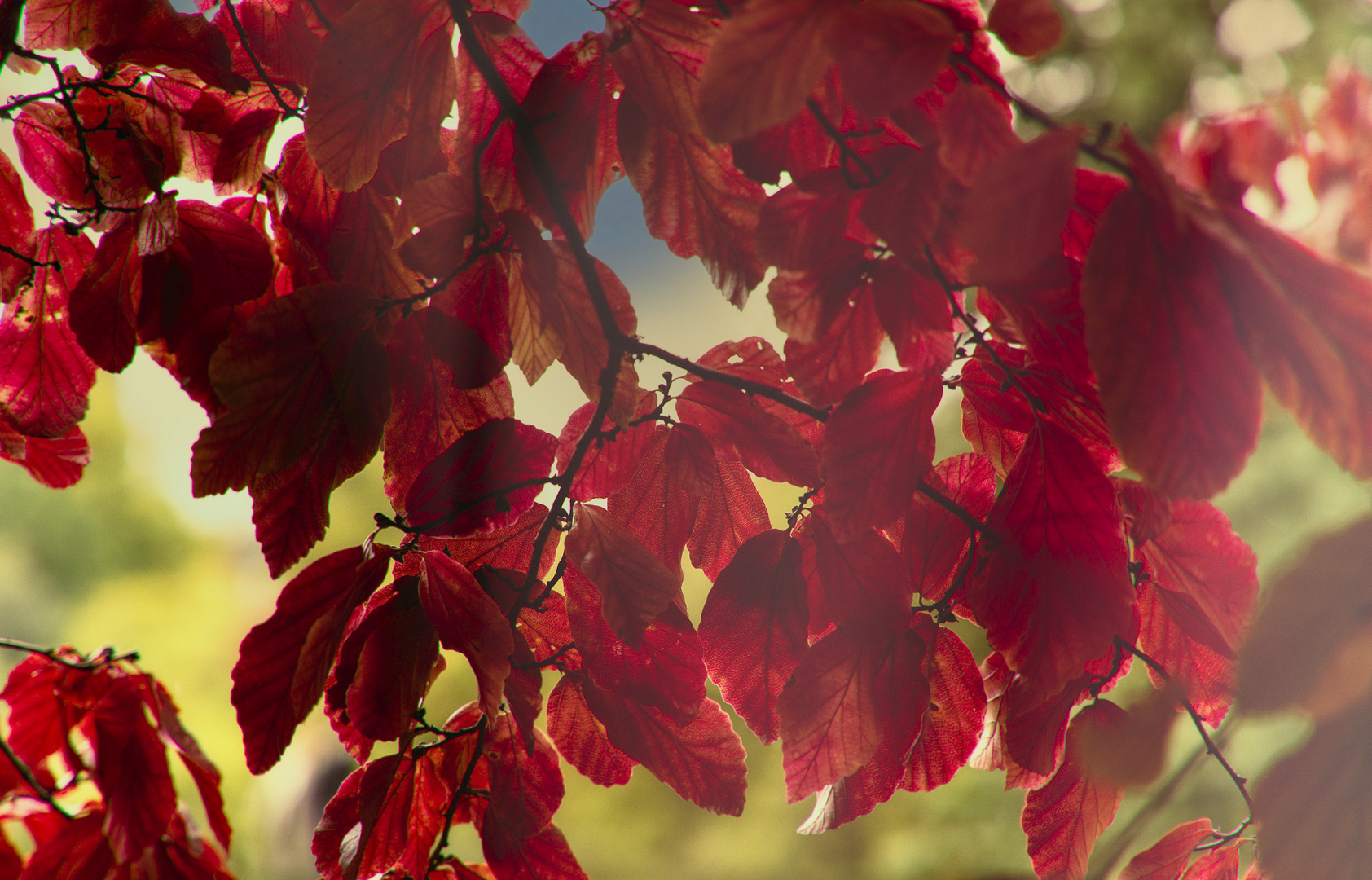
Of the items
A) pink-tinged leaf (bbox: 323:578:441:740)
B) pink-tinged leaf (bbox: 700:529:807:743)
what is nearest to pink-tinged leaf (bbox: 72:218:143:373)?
pink-tinged leaf (bbox: 323:578:441:740)

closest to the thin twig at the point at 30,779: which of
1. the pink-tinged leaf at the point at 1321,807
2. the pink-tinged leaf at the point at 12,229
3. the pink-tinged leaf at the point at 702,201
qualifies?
the pink-tinged leaf at the point at 12,229

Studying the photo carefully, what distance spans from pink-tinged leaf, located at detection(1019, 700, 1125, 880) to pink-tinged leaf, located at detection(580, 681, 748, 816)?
0.11m

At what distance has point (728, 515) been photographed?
334mm

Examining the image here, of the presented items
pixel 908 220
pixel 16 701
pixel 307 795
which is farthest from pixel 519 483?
pixel 307 795

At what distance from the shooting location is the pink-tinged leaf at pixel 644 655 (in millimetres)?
306

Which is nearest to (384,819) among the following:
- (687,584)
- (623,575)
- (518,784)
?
(518,784)

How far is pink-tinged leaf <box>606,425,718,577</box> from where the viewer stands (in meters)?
0.33

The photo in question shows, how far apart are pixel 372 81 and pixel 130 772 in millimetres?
405

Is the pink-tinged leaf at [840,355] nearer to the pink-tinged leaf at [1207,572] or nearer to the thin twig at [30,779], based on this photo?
the pink-tinged leaf at [1207,572]

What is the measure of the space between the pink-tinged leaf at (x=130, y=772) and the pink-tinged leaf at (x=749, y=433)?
0.37 m

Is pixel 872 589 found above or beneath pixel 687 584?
beneath

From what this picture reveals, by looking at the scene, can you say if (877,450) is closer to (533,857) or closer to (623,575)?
(623,575)

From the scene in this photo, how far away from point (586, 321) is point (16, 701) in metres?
0.48

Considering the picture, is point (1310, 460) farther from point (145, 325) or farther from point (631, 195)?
point (145, 325)
